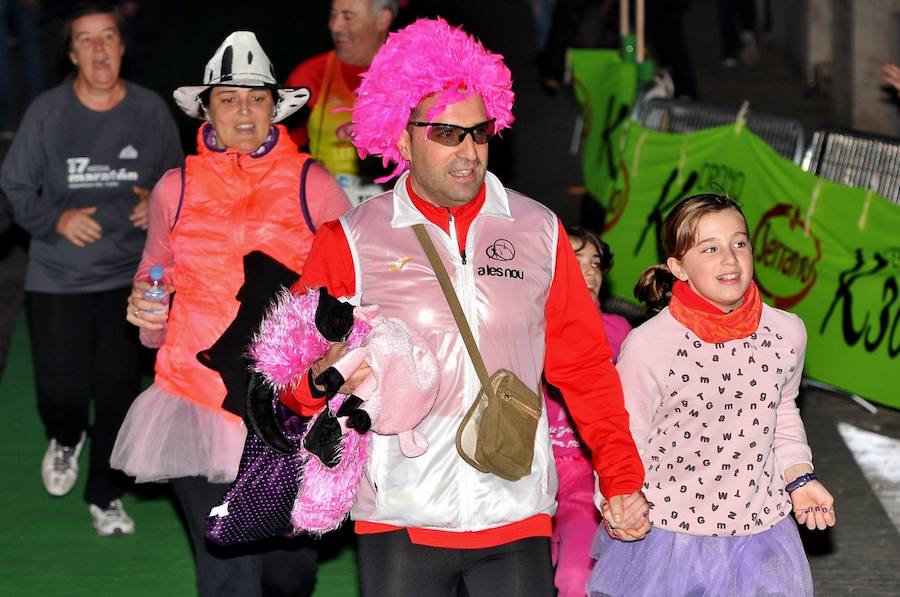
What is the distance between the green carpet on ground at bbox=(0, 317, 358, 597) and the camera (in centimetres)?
752

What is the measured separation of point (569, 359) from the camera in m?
4.87

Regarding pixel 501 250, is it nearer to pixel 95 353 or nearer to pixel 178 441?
pixel 178 441

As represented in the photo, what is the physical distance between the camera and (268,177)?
5.95 metres

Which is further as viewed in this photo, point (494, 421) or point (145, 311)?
point (145, 311)

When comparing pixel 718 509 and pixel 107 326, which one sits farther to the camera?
pixel 107 326

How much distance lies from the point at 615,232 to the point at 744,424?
22.8 ft

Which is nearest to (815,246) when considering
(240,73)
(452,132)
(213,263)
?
(240,73)

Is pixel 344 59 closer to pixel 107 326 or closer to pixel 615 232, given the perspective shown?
pixel 107 326

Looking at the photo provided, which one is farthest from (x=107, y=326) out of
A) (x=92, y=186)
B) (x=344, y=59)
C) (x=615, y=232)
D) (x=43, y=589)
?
(x=615, y=232)

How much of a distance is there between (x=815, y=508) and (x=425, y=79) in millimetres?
1866

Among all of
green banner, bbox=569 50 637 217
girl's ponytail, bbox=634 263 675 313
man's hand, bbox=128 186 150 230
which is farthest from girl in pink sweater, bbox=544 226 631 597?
green banner, bbox=569 50 637 217

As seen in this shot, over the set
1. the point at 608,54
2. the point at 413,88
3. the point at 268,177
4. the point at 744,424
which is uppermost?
the point at 413,88

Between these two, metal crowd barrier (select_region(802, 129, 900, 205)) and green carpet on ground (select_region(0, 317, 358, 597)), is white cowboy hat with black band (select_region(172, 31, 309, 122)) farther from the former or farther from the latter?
metal crowd barrier (select_region(802, 129, 900, 205))

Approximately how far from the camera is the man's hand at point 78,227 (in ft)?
25.4
